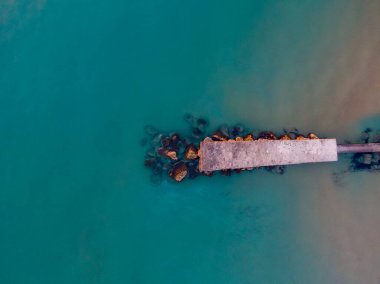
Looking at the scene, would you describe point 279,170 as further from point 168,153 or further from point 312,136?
point 168,153

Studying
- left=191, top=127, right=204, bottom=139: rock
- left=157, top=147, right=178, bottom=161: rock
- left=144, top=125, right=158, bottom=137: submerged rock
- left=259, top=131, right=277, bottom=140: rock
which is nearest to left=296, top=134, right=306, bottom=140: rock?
left=259, top=131, right=277, bottom=140: rock

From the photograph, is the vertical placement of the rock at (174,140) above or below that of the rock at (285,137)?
below

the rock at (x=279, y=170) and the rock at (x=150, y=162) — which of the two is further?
the rock at (x=279, y=170)

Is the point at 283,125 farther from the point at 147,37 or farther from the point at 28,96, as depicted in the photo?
the point at 28,96

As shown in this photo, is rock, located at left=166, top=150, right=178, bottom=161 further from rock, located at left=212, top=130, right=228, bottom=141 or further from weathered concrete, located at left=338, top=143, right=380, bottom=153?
weathered concrete, located at left=338, top=143, right=380, bottom=153

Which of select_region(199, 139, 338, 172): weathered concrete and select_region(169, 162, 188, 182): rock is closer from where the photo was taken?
select_region(199, 139, 338, 172): weathered concrete

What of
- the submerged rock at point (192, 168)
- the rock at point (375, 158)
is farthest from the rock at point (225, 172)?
the rock at point (375, 158)

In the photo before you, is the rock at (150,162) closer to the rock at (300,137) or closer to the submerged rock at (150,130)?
the submerged rock at (150,130)

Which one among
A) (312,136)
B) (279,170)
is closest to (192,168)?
(279,170)
